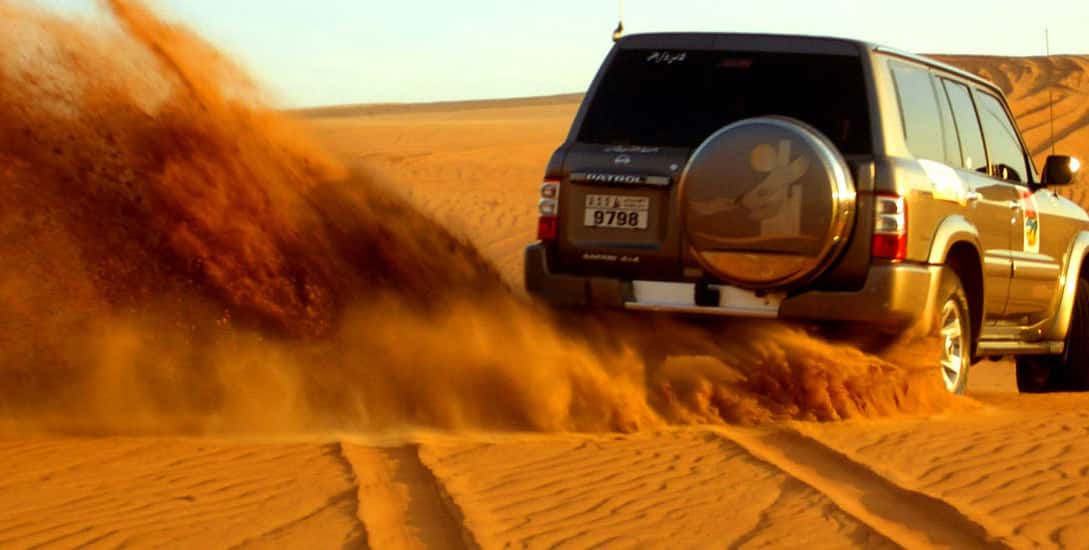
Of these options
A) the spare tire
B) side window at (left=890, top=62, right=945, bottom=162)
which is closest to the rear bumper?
the spare tire

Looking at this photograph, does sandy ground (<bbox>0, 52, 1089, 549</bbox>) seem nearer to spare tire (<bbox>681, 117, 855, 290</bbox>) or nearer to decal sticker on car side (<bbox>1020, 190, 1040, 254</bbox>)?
spare tire (<bbox>681, 117, 855, 290</bbox>)

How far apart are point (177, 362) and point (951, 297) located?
391 centimetres

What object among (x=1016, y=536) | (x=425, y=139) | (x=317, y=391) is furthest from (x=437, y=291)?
(x=425, y=139)

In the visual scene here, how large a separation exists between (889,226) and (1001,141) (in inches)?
92.3

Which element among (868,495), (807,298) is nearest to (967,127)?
(807,298)

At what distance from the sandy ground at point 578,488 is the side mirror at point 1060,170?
1719mm

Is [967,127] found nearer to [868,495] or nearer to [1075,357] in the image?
[1075,357]

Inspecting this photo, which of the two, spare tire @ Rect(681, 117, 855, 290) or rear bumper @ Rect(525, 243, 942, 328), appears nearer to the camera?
spare tire @ Rect(681, 117, 855, 290)

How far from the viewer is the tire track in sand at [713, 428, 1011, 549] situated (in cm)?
473

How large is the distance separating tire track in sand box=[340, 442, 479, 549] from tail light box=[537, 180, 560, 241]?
155 centimetres

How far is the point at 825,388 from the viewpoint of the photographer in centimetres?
716

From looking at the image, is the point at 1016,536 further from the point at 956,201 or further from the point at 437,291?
the point at 437,291

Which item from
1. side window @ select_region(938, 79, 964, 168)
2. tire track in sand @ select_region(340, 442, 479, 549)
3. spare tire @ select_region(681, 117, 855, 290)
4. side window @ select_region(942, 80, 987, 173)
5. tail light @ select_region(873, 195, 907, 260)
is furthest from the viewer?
side window @ select_region(942, 80, 987, 173)

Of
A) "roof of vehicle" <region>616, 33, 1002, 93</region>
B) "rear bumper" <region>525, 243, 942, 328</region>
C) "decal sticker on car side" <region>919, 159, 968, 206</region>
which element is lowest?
"rear bumper" <region>525, 243, 942, 328</region>
